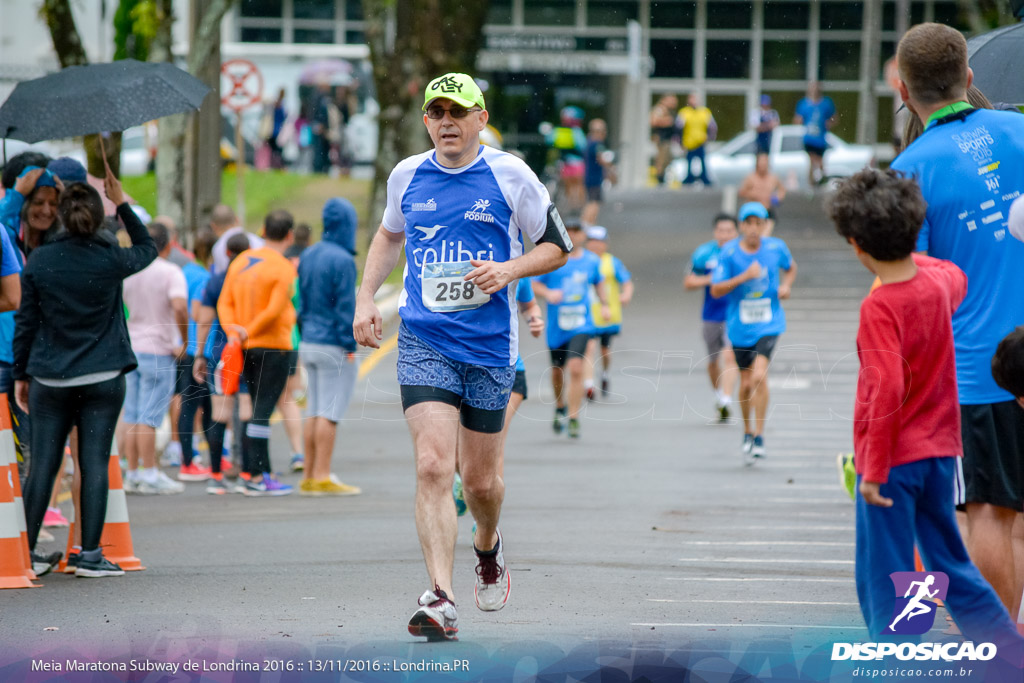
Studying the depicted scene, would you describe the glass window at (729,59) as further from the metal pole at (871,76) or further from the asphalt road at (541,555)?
the asphalt road at (541,555)

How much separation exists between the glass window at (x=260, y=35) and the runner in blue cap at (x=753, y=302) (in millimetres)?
33367

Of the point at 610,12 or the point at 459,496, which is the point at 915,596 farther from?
the point at 610,12

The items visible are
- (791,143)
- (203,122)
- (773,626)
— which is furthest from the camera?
(791,143)

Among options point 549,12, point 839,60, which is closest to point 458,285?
point 549,12

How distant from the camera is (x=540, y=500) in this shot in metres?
9.90

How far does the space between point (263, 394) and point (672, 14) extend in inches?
1366

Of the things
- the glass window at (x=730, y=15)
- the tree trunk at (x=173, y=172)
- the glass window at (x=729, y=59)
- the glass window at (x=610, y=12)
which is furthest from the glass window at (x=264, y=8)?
the tree trunk at (x=173, y=172)

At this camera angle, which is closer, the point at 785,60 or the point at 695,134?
the point at 695,134

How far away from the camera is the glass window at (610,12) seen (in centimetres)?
4184

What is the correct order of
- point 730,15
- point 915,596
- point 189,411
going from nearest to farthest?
point 915,596 < point 189,411 < point 730,15

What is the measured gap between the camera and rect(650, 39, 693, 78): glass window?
43.1 meters

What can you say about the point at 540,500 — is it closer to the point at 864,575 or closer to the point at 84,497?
the point at 84,497

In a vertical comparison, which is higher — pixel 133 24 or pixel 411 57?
pixel 133 24

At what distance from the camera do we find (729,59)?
4544 cm
